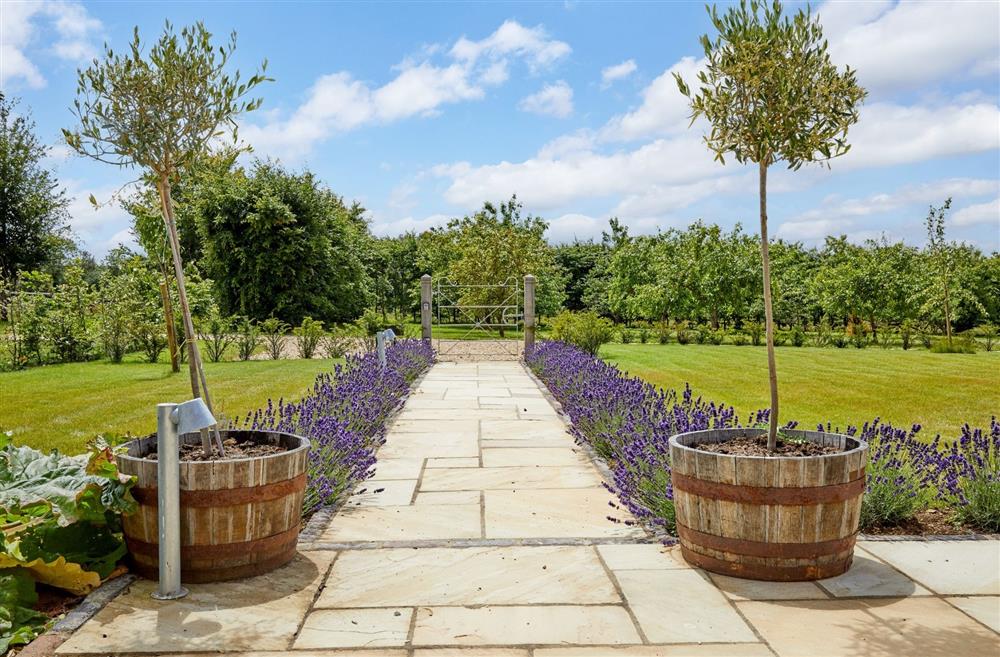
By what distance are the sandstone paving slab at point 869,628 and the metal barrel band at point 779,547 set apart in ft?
0.73

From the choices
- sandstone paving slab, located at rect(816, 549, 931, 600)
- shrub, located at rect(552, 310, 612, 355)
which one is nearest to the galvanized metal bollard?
sandstone paving slab, located at rect(816, 549, 931, 600)

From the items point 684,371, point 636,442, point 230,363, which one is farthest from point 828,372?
point 230,363

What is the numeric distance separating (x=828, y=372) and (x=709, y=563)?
10833 millimetres

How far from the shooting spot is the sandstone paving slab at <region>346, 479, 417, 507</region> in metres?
4.74

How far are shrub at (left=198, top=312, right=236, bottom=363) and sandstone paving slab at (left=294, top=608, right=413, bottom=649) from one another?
510 inches

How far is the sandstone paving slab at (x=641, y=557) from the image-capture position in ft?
11.5

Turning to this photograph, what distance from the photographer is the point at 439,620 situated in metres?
2.90

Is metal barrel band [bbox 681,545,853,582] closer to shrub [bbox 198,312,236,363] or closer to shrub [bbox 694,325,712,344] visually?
shrub [bbox 198,312,236,363]

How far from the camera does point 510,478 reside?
5371 mm

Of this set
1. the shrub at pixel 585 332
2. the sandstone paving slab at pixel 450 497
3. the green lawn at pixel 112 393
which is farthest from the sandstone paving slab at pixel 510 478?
the shrub at pixel 585 332

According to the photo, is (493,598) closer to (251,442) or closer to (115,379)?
(251,442)

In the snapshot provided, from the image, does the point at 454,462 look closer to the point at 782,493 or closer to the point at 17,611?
the point at 782,493

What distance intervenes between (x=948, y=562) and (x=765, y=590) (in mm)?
997

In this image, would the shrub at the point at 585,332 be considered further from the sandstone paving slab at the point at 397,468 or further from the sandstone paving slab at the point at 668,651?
the sandstone paving slab at the point at 668,651
